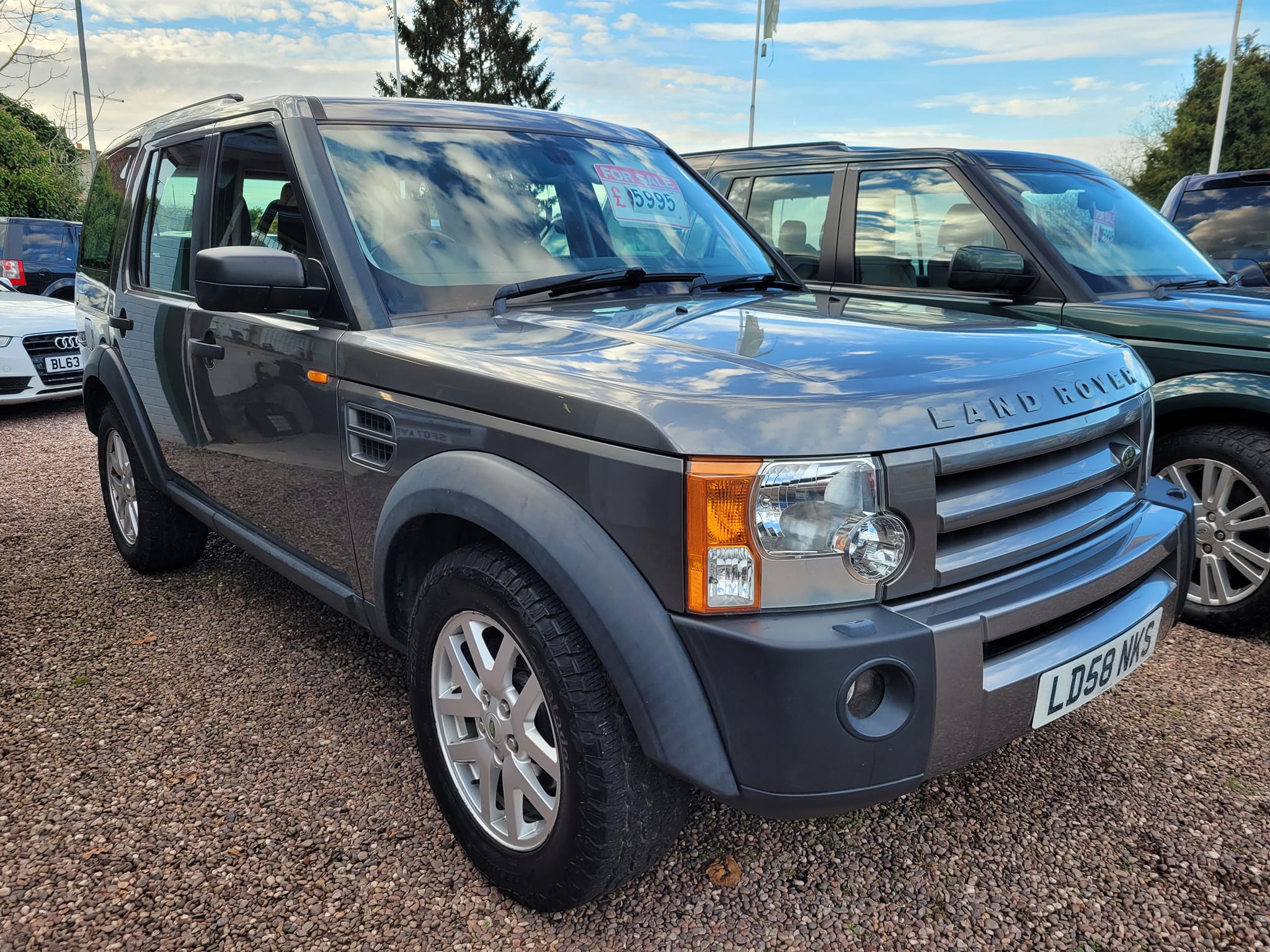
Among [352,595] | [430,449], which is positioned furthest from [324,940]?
[430,449]

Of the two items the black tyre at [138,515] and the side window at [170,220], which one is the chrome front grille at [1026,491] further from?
the black tyre at [138,515]

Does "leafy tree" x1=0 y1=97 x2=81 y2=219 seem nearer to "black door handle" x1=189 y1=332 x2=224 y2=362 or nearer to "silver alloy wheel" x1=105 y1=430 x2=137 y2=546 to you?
"silver alloy wheel" x1=105 y1=430 x2=137 y2=546

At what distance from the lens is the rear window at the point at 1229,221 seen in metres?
6.19

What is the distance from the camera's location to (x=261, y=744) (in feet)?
9.00

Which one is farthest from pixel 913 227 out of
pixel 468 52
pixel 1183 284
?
pixel 468 52

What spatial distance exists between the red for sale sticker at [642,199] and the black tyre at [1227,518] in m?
2.15

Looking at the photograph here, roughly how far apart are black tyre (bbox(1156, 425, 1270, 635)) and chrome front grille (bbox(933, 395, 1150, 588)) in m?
1.54

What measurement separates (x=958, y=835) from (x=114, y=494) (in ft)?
12.8

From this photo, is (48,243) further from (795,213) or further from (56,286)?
(795,213)

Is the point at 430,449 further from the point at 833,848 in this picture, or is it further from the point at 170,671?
the point at 170,671

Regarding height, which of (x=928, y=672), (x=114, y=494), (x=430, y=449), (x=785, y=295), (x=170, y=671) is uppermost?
(x=785, y=295)

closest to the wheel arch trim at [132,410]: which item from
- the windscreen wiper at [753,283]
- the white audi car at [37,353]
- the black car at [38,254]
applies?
the windscreen wiper at [753,283]

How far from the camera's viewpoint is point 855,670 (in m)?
→ 1.54

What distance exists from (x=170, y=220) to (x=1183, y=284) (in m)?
4.31
